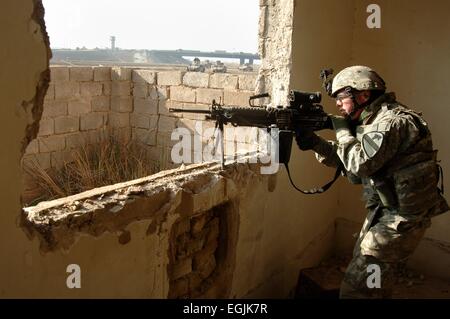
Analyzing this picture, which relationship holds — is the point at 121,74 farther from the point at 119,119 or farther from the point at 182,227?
the point at 182,227

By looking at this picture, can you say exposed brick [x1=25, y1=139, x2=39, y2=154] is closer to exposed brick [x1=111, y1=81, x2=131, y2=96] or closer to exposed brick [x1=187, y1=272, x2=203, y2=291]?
exposed brick [x1=111, y1=81, x2=131, y2=96]

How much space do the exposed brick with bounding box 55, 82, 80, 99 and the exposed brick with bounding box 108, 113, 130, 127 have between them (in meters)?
0.68

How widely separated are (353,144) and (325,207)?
6.65 ft

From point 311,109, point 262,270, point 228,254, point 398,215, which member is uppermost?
point 311,109

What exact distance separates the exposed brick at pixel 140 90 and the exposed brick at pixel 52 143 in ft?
4.29

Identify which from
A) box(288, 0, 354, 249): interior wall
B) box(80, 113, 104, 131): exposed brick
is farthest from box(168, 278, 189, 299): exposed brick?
box(80, 113, 104, 131): exposed brick

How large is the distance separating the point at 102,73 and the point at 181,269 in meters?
4.98

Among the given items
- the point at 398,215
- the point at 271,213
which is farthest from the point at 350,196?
the point at 398,215

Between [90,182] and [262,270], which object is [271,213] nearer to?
[262,270]

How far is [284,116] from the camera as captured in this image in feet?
8.76

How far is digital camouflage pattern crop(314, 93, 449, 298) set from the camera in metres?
2.53

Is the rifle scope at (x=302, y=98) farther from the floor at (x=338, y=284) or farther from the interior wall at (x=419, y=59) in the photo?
the interior wall at (x=419, y=59)
